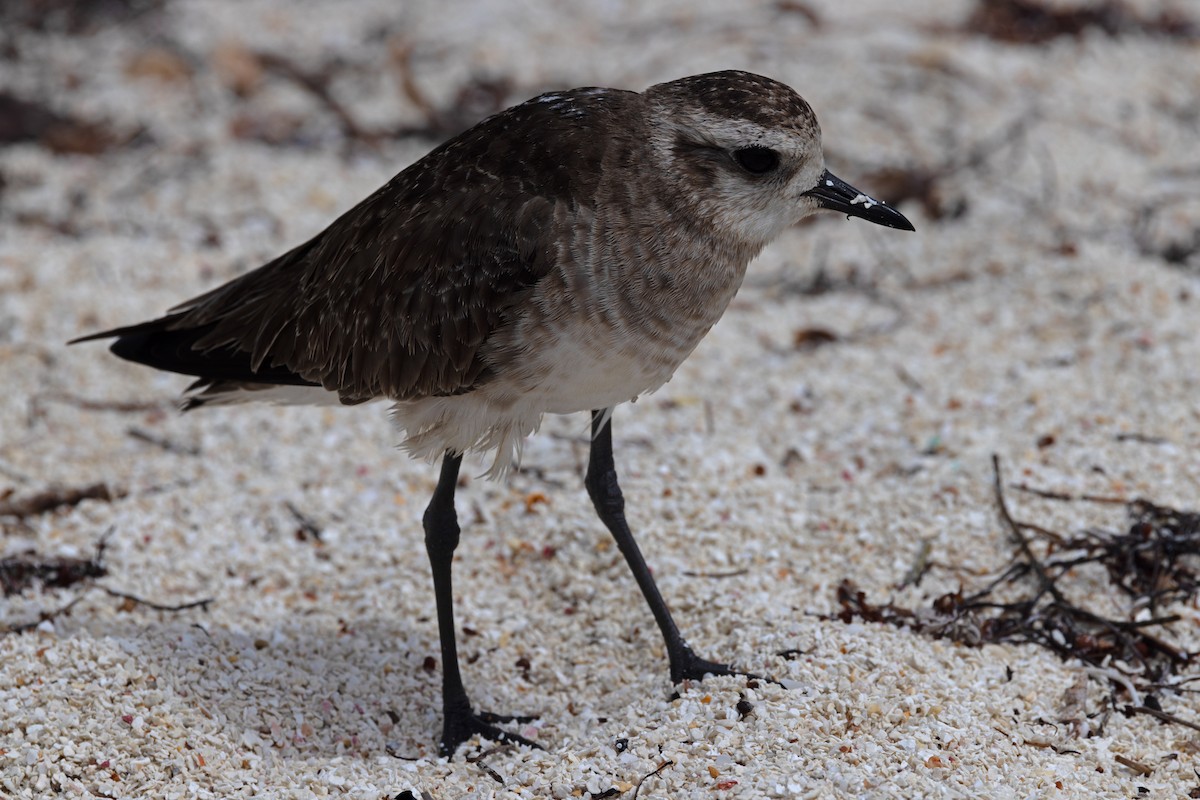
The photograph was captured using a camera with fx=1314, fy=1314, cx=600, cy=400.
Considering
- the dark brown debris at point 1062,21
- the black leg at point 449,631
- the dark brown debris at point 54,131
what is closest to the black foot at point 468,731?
the black leg at point 449,631

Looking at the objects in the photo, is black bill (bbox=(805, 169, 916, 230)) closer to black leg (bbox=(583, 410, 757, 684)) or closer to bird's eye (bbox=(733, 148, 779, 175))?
bird's eye (bbox=(733, 148, 779, 175))

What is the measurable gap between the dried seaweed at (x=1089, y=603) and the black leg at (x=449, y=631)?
124 centimetres

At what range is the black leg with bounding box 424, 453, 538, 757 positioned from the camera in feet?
13.7

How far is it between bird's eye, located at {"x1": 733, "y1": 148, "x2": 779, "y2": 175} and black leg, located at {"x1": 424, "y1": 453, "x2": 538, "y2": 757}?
131 cm

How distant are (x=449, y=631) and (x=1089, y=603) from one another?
87.1 inches

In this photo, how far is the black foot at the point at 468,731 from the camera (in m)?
4.14

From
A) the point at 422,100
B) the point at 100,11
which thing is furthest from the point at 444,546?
the point at 100,11

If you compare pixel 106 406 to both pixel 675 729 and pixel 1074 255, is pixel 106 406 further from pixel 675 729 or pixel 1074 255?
pixel 1074 255

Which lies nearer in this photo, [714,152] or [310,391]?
[714,152]

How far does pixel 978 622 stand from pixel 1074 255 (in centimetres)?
308

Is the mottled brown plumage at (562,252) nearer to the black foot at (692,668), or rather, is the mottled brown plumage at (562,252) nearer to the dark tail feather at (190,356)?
the dark tail feather at (190,356)

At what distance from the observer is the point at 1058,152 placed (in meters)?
7.92

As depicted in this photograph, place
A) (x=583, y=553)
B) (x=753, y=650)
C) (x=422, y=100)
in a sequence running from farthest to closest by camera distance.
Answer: (x=422, y=100)
(x=583, y=553)
(x=753, y=650)

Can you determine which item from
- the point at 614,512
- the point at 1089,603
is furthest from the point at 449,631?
the point at 1089,603
